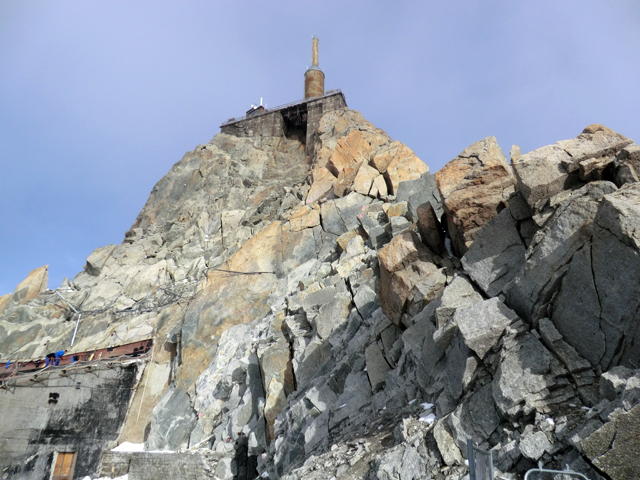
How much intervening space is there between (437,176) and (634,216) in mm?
6049

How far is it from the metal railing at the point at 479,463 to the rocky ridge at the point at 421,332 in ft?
4.26

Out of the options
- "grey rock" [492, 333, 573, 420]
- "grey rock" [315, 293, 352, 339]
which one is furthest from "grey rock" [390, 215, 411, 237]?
"grey rock" [492, 333, 573, 420]

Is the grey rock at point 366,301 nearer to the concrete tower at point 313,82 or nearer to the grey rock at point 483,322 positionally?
the grey rock at point 483,322

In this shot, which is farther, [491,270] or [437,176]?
[437,176]

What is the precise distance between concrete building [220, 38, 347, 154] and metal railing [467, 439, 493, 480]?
42.7 metres

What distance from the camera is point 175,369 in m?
22.3

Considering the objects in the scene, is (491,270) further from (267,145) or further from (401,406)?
(267,145)

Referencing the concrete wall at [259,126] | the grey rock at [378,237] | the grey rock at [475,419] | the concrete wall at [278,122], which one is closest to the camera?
the grey rock at [475,419]

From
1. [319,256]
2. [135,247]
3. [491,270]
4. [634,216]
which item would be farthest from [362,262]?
[135,247]

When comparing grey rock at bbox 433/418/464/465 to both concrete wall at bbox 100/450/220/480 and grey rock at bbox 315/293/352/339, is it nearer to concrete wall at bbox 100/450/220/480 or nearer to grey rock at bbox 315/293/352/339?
grey rock at bbox 315/293/352/339

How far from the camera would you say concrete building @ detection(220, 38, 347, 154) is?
155ft

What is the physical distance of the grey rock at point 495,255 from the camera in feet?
30.8

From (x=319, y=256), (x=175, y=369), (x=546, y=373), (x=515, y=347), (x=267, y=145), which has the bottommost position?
(x=546, y=373)

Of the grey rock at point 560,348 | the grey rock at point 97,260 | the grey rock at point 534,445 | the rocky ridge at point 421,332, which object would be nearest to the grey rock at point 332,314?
the rocky ridge at point 421,332
